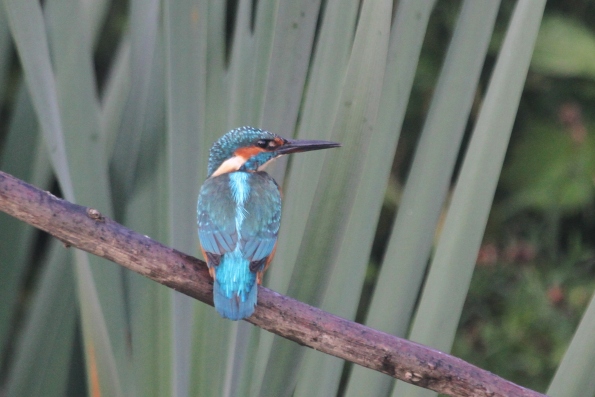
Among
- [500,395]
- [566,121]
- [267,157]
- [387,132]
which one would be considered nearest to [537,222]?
[566,121]

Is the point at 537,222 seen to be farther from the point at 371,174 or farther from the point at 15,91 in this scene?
the point at 15,91

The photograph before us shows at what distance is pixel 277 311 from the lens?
1056 mm

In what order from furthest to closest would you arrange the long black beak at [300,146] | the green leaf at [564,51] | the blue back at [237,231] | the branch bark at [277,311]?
the green leaf at [564,51], the long black beak at [300,146], the blue back at [237,231], the branch bark at [277,311]

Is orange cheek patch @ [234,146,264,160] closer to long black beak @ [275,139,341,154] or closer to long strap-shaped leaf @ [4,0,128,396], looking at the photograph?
long black beak @ [275,139,341,154]

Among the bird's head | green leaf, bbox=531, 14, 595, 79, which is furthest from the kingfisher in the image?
green leaf, bbox=531, 14, 595, 79

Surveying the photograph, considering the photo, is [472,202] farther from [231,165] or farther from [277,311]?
[231,165]

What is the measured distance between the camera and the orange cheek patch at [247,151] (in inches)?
63.7

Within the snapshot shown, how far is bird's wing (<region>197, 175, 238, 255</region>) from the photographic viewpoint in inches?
51.1

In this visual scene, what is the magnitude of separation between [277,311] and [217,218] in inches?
14.3

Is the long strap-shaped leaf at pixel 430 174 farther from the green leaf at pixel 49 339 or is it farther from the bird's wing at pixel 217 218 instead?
the green leaf at pixel 49 339

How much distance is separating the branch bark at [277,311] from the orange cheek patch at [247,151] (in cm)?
52

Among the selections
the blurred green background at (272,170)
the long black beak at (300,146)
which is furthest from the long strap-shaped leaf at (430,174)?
the long black beak at (300,146)

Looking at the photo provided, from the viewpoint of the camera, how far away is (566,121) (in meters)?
2.33

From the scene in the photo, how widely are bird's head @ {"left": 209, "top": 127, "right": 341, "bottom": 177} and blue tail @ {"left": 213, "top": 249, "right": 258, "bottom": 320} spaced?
1.05 ft
